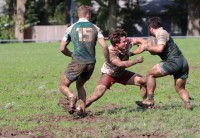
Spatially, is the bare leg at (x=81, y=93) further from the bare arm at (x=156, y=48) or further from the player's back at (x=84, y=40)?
the bare arm at (x=156, y=48)

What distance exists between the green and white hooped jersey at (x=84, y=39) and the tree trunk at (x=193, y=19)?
4411 centimetres

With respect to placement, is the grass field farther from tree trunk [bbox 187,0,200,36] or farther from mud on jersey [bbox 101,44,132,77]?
tree trunk [bbox 187,0,200,36]

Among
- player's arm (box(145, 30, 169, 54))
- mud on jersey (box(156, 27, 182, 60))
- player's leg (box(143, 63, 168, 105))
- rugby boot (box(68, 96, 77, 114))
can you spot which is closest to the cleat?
player's leg (box(143, 63, 168, 105))

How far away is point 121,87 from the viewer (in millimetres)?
15664

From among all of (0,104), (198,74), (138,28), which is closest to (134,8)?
(138,28)

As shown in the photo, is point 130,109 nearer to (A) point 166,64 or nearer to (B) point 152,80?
(B) point 152,80

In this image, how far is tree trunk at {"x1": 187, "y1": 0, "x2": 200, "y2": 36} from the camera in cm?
5347

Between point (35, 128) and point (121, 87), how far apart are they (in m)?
6.62

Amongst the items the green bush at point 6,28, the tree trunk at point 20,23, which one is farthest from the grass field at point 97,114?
the tree trunk at point 20,23

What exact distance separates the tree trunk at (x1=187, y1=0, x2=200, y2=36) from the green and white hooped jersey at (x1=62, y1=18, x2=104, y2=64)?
44106 mm

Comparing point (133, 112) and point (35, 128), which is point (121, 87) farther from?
point (35, 128)

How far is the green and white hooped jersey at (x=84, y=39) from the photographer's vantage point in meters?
10.0

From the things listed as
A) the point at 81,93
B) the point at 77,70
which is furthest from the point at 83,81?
the point at 77,70

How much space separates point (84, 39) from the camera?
10008mm
